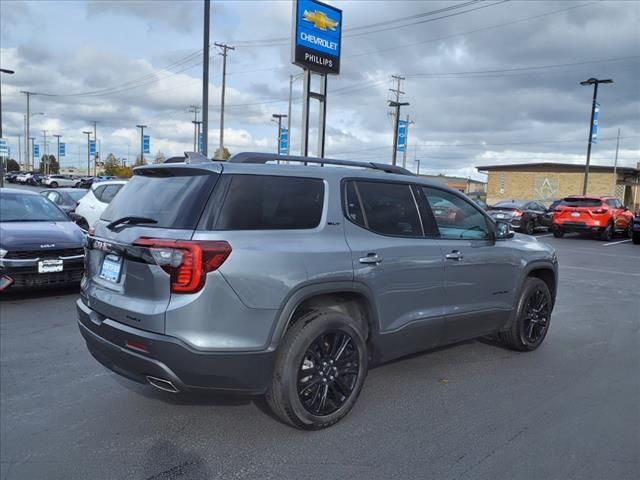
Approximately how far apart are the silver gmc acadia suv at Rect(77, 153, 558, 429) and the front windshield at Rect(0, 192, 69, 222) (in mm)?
5242

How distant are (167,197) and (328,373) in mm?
1604

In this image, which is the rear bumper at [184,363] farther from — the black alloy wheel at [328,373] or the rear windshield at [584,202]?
the rear windshield at [584,202]

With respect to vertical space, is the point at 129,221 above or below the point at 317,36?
below

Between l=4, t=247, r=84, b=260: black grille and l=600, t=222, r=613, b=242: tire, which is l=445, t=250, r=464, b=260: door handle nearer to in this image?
l=4, t=247, r=84, b=260: black grille

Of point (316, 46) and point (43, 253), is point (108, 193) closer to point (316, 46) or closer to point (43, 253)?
point (43, 253)

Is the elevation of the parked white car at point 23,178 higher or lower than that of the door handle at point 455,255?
lower

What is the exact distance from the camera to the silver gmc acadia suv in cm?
313

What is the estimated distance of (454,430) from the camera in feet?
12.1

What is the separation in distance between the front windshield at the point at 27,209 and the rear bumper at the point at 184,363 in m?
5.84

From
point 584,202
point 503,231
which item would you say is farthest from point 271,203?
point 584,202

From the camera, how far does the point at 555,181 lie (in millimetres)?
52531

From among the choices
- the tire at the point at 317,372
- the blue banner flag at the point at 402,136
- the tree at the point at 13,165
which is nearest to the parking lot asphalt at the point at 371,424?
the tire at the point at 317,372

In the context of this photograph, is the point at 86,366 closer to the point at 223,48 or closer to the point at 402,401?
the point at 402,401

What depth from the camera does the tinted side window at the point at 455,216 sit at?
4.54 m
